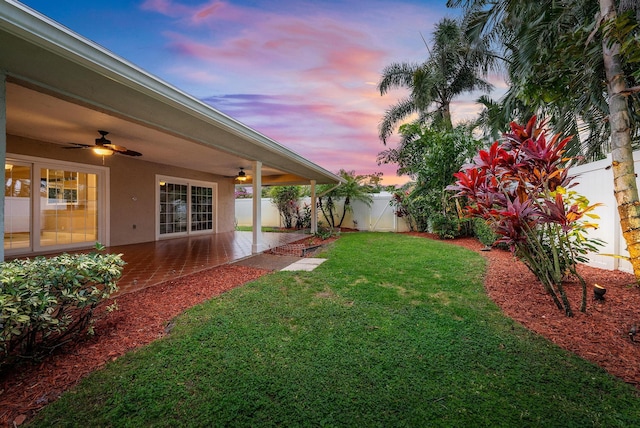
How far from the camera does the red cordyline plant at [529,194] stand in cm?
295

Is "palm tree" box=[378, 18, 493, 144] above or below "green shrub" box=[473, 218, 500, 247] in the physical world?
above

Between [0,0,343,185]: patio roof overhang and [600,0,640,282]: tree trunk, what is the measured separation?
5473 millimetres

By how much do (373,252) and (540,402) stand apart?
5.02 m

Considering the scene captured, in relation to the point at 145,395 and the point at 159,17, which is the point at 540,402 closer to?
the point at 145,395

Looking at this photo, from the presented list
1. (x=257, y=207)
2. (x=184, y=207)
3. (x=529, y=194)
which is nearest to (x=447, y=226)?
(x=529, y=194)

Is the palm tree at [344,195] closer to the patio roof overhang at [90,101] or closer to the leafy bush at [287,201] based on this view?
the leafy bush at [287,201]

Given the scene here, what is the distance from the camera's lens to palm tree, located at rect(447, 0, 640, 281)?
3180 mm

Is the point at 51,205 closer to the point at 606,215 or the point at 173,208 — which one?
the point at 173,208

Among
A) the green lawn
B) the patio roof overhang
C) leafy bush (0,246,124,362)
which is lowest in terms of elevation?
the green lawn

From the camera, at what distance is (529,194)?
312 centimetres

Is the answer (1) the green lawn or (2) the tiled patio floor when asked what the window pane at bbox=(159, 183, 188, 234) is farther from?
(1) the green lawn

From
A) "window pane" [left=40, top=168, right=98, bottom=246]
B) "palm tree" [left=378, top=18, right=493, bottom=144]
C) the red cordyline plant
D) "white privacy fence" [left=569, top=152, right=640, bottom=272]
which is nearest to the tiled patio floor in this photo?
"window pane" [left=40, top=168, right=98, bottom=246]

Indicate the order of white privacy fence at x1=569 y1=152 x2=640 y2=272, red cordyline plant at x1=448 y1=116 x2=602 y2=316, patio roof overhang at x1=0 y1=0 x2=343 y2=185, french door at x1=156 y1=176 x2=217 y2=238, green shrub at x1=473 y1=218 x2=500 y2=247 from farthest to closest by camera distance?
1. french door at x1=156 y1=176 x2=217 y2=238
2. green shrub at x1=473 y1=218 x2=500 y2=247
3. white privacy fence at x1=569 y1=152 x2=640 y2=272
4. red cordyline plant at x1=448 y1=116 x2=602 y2=316
5. patio roof overhang at x1=0 y1=0 x2=343 y2=185

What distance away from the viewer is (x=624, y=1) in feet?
11.4
